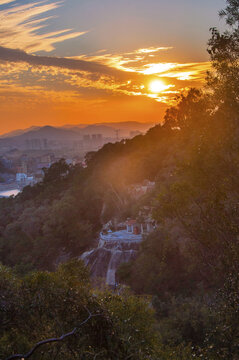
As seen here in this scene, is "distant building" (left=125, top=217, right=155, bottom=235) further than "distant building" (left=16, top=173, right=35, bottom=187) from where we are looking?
No

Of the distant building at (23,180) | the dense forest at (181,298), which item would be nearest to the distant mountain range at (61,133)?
the distant building at (23,180)

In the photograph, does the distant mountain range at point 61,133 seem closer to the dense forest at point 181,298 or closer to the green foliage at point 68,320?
the dense forest at point 181,298

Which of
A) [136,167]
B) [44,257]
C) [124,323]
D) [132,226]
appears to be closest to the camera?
[124,323]

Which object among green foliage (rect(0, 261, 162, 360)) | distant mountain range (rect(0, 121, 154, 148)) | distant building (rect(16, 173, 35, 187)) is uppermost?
distant mountain range (rect(0, 121, 154, 148))

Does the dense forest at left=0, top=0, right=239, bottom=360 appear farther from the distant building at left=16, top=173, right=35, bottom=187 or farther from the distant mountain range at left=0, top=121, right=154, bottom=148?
the distant mountain range at left=0, top=121, right=154, bottom=148

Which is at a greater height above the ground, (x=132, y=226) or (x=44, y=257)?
(x=132, y=226)

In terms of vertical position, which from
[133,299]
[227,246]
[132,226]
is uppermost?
[227,246]

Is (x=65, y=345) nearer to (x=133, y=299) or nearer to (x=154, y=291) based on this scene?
(x=133, y=299)

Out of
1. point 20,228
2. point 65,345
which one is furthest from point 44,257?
point 65,345

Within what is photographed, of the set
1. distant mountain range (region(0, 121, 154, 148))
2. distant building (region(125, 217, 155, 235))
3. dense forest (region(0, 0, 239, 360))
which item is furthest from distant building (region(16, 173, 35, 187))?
distant mountain range (region(0, 121, 154, 148))

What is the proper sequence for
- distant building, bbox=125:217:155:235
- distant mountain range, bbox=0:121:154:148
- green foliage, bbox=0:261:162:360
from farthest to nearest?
1. distant mountain range, bbox=0:121:154:148
2. distant building, bbox=125:217:155:235
3. green foliage, bbox=0:261:162:360

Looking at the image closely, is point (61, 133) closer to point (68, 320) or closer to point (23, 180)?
point (23, 180)
